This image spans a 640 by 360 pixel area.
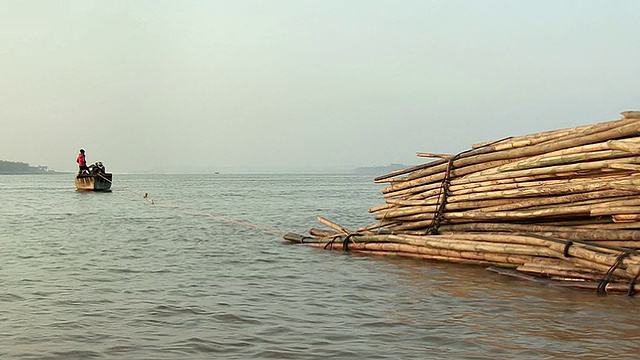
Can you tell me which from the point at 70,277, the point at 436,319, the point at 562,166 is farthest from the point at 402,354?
the point at 70,277

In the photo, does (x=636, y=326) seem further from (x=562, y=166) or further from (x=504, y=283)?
(x=562, y=166)

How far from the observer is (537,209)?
10.6 metres

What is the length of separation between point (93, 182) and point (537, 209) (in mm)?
44911

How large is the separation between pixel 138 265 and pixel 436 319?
7.36 m

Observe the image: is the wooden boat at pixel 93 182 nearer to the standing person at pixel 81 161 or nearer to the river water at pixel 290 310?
the standing person at pixel 81 161

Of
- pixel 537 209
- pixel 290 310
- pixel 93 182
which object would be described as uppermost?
pixel 537 209

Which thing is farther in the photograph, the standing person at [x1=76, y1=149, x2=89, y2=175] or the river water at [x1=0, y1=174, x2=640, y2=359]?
the standing person at [x1=76, y1=149, x2=89, y2=175]

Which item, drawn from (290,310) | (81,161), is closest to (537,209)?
(290,310)

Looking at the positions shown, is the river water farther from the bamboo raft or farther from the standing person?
the standing person

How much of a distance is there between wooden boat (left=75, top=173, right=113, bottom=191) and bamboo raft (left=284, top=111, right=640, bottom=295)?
4054 cm

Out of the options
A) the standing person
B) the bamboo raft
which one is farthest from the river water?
the standing person

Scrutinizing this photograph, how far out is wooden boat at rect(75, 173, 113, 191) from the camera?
163 ft

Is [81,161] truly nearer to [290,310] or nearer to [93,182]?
[93,182]

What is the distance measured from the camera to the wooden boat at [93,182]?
4966cm
